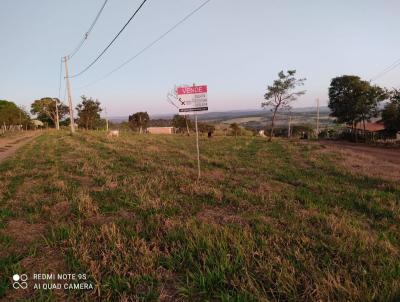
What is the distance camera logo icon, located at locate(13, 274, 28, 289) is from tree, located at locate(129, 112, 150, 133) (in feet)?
270

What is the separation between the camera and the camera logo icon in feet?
11.3

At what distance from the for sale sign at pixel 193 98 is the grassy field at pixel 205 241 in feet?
8.23

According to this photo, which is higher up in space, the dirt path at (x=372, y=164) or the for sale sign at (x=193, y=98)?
the for sale sign at (x=193, y=98)

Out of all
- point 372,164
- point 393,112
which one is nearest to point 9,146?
point 372,164

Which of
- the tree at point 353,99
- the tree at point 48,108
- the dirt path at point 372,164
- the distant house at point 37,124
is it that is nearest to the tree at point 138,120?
the tree at point 48,108

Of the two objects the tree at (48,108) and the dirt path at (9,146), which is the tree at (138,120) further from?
the dirt path at (9,146)

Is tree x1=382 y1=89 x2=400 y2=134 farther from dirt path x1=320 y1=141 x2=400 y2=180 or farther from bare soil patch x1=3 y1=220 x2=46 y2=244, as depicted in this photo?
bare soil patch x1=3 y1=220 x2=46 y2=244

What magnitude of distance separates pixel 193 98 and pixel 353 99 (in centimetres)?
3600

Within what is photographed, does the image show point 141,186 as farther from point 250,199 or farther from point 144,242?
point 144,242

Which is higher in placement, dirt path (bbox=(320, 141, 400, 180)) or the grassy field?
the grassy field

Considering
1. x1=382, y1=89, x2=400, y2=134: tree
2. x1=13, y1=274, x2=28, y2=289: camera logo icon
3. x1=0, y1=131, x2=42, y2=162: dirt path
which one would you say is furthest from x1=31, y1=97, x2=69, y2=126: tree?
x1=13, y1=274, x2=28, y2=289: camera logo icon

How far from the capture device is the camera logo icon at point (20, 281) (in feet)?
11.3

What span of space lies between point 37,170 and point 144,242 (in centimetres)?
867

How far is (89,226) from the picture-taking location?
5.10 metres
